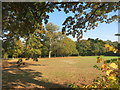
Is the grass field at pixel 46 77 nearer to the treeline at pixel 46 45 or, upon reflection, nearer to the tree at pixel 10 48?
the tree at pixel 10 48

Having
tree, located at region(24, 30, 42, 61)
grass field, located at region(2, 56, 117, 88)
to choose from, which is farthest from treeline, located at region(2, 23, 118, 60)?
grass field, located at region(2, 56, 117, 88)

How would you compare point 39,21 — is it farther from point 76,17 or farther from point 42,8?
point 76,17

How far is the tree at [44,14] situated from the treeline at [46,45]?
0.30 metres

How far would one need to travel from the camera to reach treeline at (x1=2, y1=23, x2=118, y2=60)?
2.86 m

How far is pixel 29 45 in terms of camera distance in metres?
3.28

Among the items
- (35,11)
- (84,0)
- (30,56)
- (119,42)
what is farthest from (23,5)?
(119,42)

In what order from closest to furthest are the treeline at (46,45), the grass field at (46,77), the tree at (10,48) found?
the treeline at (46,45) < the tree at (10,48) < the grass field at (46,77)

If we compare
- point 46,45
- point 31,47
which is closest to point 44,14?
point 31,47

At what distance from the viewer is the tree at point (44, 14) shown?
9.51 ft

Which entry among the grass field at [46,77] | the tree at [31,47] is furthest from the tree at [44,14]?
the grass field at [46,77]

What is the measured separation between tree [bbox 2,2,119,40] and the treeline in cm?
30

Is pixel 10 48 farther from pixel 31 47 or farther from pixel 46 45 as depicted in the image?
pixel 46 45

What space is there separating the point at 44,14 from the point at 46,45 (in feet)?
8.11

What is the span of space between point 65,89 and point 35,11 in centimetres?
343
